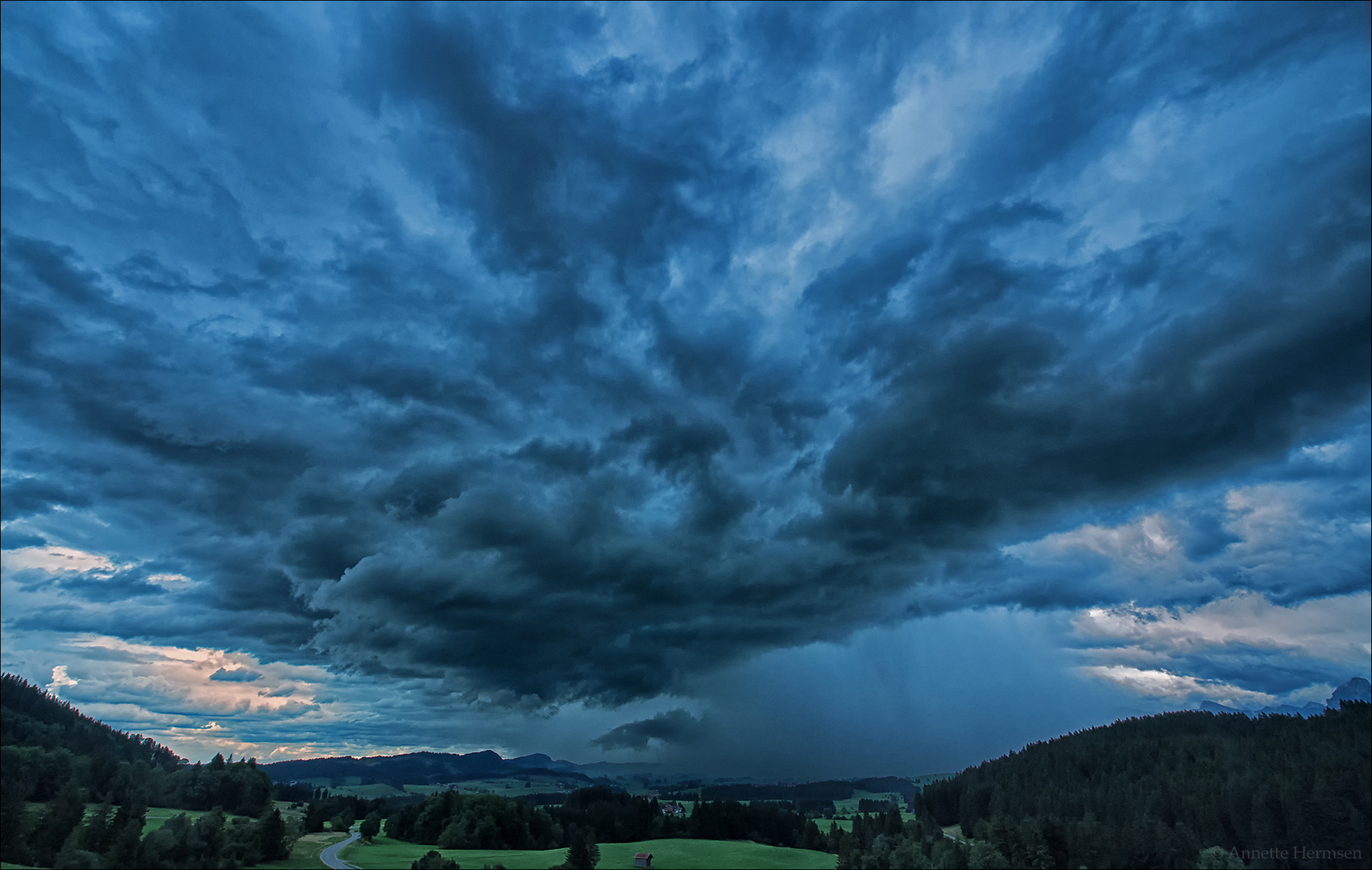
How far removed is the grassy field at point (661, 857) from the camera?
5906 inches

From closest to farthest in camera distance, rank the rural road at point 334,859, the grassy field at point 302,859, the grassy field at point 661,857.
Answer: the grassy field at point 302,859
the rural road at point 334,859
the grassy field at point 661,857

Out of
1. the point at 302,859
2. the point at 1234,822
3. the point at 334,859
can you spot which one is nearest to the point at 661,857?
the point at 334,859

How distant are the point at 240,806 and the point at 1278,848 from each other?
261 m

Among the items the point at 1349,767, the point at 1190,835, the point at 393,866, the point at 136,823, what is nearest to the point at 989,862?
the point at 1190,835

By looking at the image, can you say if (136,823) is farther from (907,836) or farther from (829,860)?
(907,836)

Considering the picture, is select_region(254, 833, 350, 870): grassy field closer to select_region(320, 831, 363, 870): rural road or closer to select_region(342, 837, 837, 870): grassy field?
select_region(320, 831, 363, 870): rural road

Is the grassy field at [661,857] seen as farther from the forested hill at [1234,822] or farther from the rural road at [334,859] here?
the forested hill at [1234,822]

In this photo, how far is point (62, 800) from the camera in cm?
13925

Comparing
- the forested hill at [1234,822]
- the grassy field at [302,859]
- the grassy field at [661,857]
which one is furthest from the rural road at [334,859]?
the forested hill at [1234,822]

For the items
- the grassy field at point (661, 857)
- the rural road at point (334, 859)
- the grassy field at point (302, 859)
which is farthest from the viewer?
the grassy field at point (661, 857)

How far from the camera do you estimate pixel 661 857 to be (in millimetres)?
156250

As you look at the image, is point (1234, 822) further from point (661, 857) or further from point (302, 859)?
point (302, 859)

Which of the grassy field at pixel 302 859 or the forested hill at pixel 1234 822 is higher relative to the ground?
the forested hill at pixel 1234 822

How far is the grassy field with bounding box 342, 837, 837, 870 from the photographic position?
150000 millimetres
